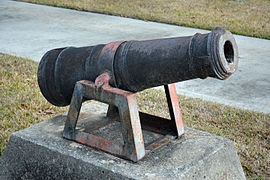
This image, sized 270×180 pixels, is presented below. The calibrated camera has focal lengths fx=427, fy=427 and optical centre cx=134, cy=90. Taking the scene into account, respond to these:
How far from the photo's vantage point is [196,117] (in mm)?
4293

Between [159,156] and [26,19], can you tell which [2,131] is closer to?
[159,156]

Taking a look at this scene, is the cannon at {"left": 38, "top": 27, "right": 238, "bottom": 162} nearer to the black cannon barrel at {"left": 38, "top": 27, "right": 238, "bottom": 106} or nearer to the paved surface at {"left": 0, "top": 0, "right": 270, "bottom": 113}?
the black cannon barrel at {"left": 38, "top": 27, "right": 238, "bottom": 106}

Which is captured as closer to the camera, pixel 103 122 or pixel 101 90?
pixel 101 90

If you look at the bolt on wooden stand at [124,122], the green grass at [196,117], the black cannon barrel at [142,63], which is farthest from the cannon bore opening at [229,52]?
the green grass at [196,117]

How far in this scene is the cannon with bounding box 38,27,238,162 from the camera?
2.19 meters

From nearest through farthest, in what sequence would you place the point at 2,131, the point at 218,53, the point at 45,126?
1. the point at 218,53
2. the point at 45,126
3. the point at 2,131

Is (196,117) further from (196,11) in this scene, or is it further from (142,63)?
(196,11)

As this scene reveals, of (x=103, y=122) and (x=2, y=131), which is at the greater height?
(x=103, y=122)

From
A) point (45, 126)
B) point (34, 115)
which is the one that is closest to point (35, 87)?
point (34, 115)

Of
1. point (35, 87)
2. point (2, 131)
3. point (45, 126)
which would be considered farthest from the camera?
point (35, 87)

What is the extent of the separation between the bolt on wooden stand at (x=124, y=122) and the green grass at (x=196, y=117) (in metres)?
0.86

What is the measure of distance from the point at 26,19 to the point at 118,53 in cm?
688

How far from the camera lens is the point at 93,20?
887 centimetres

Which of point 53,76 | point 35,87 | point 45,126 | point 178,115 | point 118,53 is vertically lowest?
point 35,87
